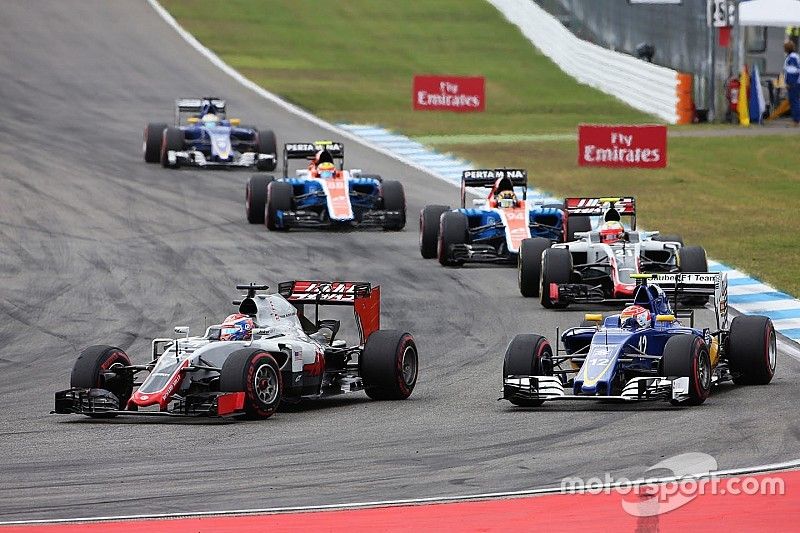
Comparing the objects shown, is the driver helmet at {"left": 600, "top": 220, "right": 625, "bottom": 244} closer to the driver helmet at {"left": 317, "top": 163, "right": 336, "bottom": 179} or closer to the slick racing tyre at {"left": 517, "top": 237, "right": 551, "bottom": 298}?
the slick racing tyre at {"left": 517, "top": 237, "right": 551, "bottom": 298}

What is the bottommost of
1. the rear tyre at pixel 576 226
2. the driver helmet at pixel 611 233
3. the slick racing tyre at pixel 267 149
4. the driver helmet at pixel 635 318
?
the driver helmet at pixel 635 318

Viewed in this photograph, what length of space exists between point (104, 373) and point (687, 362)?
587 cm

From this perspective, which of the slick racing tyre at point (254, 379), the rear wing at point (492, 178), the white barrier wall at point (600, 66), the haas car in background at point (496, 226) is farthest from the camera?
the white barrier wall at point (600, 66)

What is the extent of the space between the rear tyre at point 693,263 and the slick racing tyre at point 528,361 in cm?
758

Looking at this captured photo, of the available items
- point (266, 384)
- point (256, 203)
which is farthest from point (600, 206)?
point (266, 384)

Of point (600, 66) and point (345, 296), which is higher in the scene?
point (600, 66)

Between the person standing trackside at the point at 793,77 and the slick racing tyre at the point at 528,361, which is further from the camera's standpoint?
the person standing trackside at the point at 793,77

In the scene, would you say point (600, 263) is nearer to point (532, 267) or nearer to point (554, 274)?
point (554, 274)

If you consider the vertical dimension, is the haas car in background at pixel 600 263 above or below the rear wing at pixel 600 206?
below

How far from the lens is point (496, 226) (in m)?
28.7

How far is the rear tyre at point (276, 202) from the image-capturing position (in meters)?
32.5

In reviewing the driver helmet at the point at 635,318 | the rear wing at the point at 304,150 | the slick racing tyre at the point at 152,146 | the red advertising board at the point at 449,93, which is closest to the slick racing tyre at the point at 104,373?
the driver helmet at the point at 635,318

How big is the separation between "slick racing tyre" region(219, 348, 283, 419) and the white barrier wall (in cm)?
3510

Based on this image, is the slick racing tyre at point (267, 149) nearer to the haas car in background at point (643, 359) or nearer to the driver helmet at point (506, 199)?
the driver helmet at point (506, 199)
